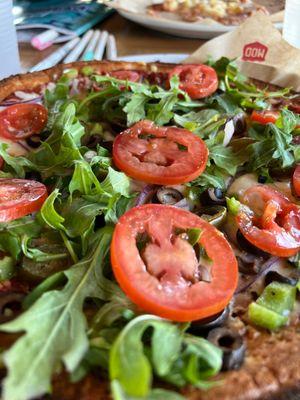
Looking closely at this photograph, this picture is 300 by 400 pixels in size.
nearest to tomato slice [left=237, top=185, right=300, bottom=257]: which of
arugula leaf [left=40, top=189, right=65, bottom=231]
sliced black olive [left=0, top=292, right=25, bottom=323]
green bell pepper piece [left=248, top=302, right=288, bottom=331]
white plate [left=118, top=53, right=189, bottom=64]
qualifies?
green bell pepper piece [left=248, top=302, right=288, bottom=331]

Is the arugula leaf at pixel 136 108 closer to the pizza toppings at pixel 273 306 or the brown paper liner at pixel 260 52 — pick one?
the brown paper liner at pixel 260 52

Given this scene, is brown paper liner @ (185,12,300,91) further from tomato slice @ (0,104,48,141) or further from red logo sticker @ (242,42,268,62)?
tomato slice @ (0,104,48,141)

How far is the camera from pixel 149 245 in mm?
1422

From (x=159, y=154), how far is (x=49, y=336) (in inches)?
34.1

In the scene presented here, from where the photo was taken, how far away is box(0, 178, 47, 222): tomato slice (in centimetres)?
159

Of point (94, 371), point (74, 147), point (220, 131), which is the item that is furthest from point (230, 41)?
point (94, 371)

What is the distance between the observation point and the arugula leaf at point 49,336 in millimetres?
1071

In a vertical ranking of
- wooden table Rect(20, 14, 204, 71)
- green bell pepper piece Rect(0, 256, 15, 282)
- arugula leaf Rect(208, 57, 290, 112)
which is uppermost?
arugula leaf Rect(208, 57, 290, 112)

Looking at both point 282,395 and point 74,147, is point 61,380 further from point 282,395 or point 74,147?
point 74,147

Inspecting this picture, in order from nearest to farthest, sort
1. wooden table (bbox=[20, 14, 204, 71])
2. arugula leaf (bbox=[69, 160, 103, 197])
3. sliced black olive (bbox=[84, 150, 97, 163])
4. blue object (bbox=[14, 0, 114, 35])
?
1. arugula leaf (bbox=[69, 160, 103, 197])
2. sliced black olive (bbox=[84, 150, 97, 163])
3. wooden table (bbox=[20, 14, 204, 71])
4. blue object (bbox=[14, 0, 114, 35])

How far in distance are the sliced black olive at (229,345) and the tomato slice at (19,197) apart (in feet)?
2.16

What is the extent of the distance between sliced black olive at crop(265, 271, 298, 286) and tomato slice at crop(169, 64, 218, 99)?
1.09 metres

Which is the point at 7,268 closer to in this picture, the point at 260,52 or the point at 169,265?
the point at 169,265

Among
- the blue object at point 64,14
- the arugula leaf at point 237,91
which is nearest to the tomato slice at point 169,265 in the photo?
the arugula leaf at point 237,91
